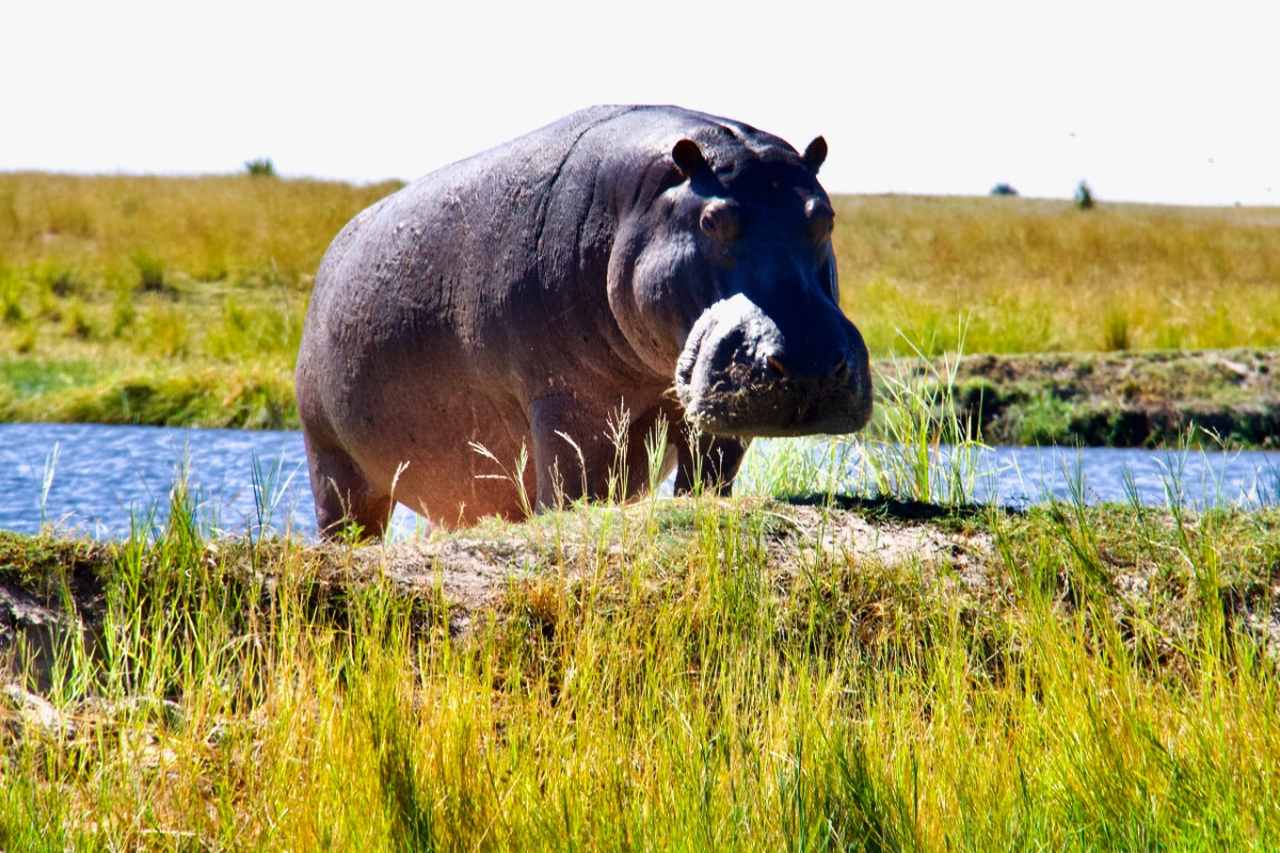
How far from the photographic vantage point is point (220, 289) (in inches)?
678

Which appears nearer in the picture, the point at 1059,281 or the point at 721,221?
the point at 721,221

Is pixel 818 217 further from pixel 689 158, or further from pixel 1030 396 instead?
pixel 1030 396

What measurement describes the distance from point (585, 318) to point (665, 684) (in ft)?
4.69

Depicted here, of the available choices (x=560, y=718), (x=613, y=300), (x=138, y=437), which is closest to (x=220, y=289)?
(x=138, y=437)

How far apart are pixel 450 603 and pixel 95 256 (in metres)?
15.6

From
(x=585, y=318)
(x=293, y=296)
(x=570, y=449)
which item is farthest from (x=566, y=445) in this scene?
(x=293, y=296)

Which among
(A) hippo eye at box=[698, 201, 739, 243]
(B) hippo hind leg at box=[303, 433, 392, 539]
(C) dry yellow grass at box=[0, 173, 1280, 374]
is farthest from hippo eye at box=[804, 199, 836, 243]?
(C) dry yellow grass at box=[0, 173, 1280, 374]

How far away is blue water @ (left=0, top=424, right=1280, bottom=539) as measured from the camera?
678cm

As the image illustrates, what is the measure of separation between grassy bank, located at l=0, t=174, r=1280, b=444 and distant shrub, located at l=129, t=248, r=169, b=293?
0.02m

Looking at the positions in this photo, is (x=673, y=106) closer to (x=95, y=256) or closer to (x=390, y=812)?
(x=390, y=812)

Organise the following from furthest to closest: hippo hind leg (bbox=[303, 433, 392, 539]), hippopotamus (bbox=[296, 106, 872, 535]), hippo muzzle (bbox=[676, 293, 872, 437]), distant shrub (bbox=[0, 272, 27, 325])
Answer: distant shrub (bbox=[0, 272, 27, 325]), hippo hind leg (bbox=[303, 433, 392, 539]), hippopotamus (bbox=[296, 106, 872, 535]), hippo muzzle (bbox=[676, 293, 872, 437])

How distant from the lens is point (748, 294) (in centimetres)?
408

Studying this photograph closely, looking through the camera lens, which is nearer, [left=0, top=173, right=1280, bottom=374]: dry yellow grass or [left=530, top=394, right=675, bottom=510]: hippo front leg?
[left=530, top=394, right=675, bottom=510]: hippo front leg

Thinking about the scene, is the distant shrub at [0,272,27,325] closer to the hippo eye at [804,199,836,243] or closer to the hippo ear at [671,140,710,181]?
the hippo ear at [671,140,710,181]
